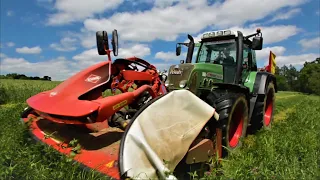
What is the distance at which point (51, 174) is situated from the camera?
279 centimetres

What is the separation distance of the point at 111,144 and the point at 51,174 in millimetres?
933

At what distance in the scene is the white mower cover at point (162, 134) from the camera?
273 centimetres

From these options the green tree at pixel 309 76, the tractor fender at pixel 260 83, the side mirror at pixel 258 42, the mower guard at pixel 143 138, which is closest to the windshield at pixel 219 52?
the side mirror at pixel 258 42

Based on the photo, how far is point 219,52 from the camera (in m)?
6.29

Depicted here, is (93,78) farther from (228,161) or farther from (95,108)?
(228,161)

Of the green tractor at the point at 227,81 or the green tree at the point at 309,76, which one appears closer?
the green tractor at the point at 227,81

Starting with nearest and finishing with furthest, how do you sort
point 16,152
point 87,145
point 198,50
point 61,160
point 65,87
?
point 61,160 → point 16,152 → point 87,145 → point 65,87 → point 198,50

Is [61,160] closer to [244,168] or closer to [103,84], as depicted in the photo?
[103,84]

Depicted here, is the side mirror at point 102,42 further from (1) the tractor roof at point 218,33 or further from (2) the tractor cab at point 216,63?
(1) the tractor roof at point 218,33

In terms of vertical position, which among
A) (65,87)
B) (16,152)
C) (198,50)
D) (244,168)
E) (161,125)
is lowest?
(244,168)

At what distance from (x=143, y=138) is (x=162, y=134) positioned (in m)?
0.28

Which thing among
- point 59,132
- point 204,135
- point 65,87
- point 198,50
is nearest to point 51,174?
point 59,132

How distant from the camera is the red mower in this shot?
10.6 ft

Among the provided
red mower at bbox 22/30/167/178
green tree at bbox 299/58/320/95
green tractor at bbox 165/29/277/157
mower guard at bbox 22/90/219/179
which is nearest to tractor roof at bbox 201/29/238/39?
green tractor at bbox 165/29/277/157
